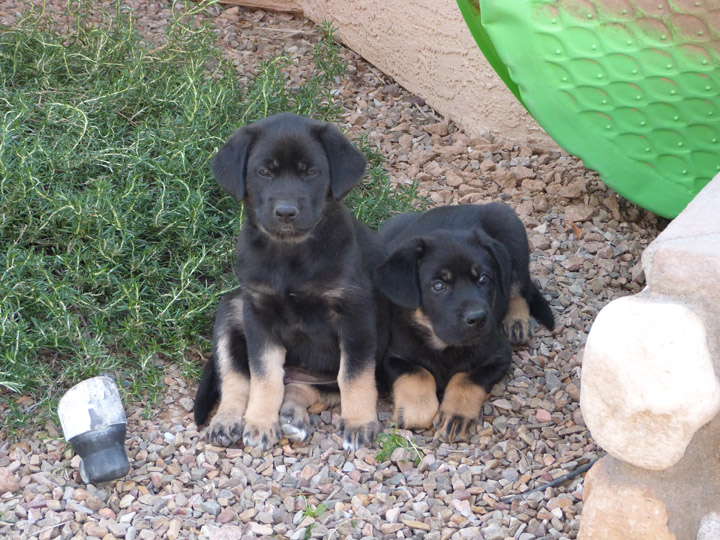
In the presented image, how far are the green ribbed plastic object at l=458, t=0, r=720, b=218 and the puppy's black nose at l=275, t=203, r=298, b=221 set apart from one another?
51.6 inches

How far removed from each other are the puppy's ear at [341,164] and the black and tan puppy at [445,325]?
35cm

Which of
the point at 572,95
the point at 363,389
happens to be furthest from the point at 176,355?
the point at 572,95

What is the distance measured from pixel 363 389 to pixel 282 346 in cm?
40

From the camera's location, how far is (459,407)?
3.71 metres

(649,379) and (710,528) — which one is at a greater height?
(649,379)

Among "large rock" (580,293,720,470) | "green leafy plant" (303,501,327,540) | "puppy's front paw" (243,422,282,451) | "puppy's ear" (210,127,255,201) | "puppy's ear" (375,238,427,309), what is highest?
"large rock" (580,293,720,470)

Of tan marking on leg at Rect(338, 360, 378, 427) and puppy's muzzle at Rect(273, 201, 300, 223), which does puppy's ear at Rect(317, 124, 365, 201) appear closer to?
puppy's muzzle at Rect(273, 201, 300, 223)

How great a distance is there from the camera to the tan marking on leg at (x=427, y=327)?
386 cm

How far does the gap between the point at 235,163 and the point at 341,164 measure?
41 centimetres

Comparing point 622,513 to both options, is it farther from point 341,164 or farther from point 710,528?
point 341,164

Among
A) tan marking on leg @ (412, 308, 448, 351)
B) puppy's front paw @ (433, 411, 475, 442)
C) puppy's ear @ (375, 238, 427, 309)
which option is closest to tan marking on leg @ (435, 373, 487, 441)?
puppy's front paw @ (433, 411, 475, 442)

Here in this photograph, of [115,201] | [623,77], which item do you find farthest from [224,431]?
[623,77]

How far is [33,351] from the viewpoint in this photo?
3.74 meters

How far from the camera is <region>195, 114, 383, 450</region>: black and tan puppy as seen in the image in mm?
3600
